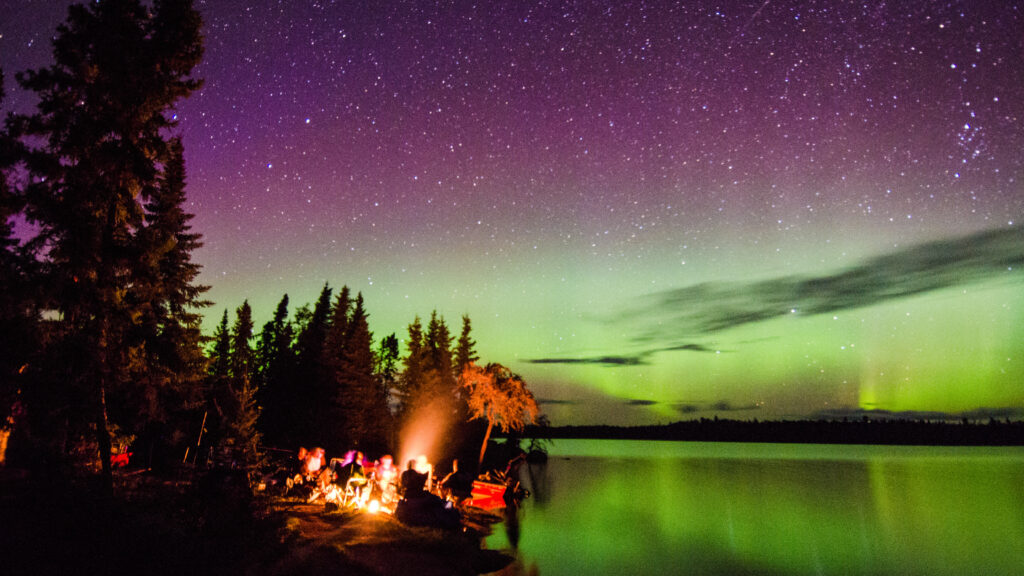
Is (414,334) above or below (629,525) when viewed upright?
above

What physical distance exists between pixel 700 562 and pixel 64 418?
22.9 metres

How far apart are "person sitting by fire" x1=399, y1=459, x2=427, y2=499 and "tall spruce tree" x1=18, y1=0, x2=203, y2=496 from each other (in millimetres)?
8791

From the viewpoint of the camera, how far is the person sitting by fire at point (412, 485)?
63.1 ft

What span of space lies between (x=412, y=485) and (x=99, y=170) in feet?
44.8

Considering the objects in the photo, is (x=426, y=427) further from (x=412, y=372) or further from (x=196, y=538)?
(x=196, y=538)

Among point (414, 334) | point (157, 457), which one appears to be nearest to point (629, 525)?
point (157, 457)

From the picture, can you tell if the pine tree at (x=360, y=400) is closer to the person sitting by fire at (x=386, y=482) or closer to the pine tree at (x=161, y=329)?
the pine tree at (x=161, y=329)

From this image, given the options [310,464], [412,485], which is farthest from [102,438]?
[412,485]

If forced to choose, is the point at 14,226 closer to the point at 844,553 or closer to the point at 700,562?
the point at 700,562

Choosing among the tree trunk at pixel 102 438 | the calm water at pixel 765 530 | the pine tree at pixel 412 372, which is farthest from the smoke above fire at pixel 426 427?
the tree trunk at pixel 102 438

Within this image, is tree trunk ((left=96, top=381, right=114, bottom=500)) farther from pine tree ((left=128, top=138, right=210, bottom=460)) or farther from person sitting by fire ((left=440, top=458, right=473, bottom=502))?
person sitting by fire ((left=440, top=458, right=473, bottom=502))

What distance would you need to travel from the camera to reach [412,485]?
1961 cm

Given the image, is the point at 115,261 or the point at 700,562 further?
the point at 700,562

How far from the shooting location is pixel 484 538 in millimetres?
23234
